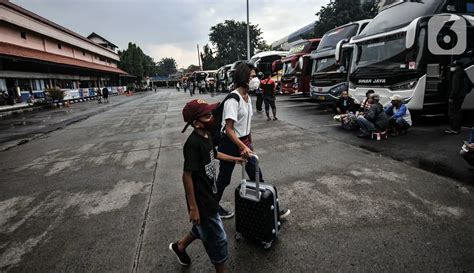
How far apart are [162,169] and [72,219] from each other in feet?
6.42

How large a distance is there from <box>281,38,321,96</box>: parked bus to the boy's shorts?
1313 centimetres

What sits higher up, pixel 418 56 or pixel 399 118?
pixel 418 56

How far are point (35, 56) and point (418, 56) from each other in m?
27.2

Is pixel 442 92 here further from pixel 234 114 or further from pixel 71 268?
pixel 71 268

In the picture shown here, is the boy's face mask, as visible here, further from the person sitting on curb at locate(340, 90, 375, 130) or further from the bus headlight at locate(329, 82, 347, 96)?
the bus headlight at locate(329, 82, 347, 96)

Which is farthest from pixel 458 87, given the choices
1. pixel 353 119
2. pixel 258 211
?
pixel 258 211

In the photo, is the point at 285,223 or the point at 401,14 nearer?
the point at 285,223

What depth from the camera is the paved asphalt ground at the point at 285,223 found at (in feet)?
8.54

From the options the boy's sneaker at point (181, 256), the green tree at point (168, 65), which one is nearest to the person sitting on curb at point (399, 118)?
the boy's sneaker at point (181, 256)

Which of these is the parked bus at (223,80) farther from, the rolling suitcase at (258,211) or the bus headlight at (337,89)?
the rolling suitcase at (258,211)

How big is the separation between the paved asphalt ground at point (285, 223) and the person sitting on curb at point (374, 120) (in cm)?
47

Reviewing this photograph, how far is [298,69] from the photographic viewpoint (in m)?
15.8

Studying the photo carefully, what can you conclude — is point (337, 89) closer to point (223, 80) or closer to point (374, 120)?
point (374, 120)

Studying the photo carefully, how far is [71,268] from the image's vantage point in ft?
8.70
